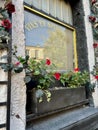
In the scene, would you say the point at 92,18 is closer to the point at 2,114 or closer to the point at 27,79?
the point at 27,79

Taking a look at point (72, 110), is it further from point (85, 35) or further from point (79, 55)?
point (85, 35)

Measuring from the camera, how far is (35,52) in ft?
8.59

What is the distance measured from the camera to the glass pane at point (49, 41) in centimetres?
260

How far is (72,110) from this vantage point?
2.85 meters

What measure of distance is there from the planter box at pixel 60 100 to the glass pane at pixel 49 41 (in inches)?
16.2

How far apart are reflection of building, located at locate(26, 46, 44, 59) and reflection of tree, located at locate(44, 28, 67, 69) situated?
0.32ft

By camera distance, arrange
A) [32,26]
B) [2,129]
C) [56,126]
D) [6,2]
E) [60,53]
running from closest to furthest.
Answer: [2,129]
[6,2]
[56,126]
[32,26]
[60,53]

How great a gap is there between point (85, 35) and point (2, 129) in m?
2.11

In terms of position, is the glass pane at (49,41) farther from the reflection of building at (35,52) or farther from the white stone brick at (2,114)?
the white stone brick at (2,114)

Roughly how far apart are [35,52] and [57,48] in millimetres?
516

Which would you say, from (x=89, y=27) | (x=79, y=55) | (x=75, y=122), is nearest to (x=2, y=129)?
(x=75, y=122)

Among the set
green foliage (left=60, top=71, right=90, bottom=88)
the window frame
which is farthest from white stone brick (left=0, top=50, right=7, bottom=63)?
green foliage (left=60, top=71, right=90, bottom=88)

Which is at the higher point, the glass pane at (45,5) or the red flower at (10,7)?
the glass pane at (45,5)

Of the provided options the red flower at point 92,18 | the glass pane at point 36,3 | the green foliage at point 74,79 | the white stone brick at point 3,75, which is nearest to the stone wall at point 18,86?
the white stone brick at point 3,75
